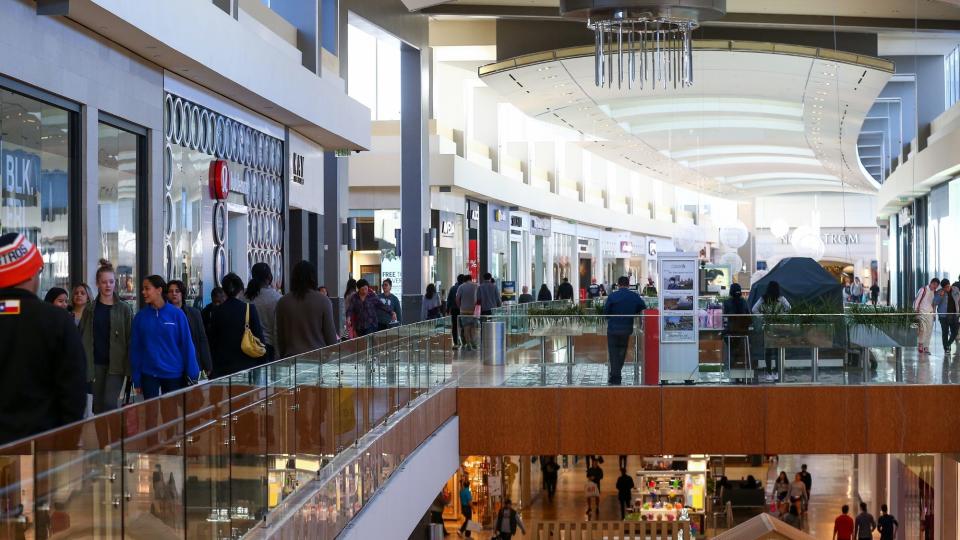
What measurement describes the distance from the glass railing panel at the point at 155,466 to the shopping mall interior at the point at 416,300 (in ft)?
0.07

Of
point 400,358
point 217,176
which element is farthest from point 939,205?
point 400,358

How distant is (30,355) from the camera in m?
5.11

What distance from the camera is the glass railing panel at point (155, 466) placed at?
4516 mm

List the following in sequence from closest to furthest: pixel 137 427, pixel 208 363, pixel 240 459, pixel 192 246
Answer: pixel 137 427 → pixel 240 459 → pixel 208 363 → pixel 192 246

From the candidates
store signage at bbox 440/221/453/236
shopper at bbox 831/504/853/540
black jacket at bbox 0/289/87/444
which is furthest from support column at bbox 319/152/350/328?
black jacket at bbox 0/289/87/444

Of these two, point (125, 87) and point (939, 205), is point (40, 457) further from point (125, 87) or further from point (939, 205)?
point (939, 205)

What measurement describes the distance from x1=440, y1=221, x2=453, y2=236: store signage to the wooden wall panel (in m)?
18.8

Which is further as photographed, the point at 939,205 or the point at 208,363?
the point at 939,205

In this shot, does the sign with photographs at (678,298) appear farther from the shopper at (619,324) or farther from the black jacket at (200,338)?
the black jacket at (200,338)

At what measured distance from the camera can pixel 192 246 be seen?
1666 cm

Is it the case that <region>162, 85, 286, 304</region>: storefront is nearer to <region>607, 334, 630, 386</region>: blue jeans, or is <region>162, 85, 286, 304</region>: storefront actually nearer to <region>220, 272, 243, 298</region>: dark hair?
<region>220, 272, 243, 298</region>: dark hair

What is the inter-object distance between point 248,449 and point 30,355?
1.70 m

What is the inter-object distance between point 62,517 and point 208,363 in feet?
20.1

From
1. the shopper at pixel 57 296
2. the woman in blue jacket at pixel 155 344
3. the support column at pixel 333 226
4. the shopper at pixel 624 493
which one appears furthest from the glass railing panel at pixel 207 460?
the shopper at pixel 624 493
